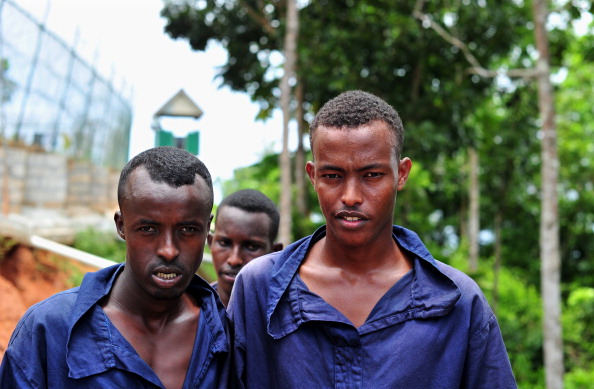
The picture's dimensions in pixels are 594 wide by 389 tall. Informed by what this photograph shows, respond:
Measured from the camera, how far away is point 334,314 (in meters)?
2.24

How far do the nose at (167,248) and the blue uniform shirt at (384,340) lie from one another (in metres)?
0.33

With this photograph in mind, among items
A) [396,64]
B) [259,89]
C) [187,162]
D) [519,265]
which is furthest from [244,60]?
[187,162]

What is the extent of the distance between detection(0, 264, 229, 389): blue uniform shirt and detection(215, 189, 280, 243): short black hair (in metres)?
1.70

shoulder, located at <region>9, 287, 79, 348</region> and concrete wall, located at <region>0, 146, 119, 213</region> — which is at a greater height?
concrete wall, located at <region>0, 146, 119, 213</region>

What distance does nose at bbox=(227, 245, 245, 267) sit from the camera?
3.83 m

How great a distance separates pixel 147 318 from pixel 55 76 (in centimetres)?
947

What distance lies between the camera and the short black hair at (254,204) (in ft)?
13.2

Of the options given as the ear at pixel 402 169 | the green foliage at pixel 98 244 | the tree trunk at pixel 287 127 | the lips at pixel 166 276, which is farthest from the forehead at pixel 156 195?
the green foliage at pixel 98 244

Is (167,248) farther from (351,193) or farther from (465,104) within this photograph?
(465,104)

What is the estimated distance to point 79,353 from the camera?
2.15 meters

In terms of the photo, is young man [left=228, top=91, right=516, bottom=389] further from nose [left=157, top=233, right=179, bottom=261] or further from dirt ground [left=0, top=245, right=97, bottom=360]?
dirt ground [left=0, top=245, right=97, bottom=360]

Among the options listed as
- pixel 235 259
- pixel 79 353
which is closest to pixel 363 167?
pixel 79 353

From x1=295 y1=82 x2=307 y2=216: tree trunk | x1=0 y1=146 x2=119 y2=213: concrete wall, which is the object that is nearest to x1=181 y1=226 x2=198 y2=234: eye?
x1=0 y1=146 x2=119 y2=213: concrete wall

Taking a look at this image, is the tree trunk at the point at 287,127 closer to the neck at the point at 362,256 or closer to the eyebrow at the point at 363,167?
the neck at the point at 362,256
